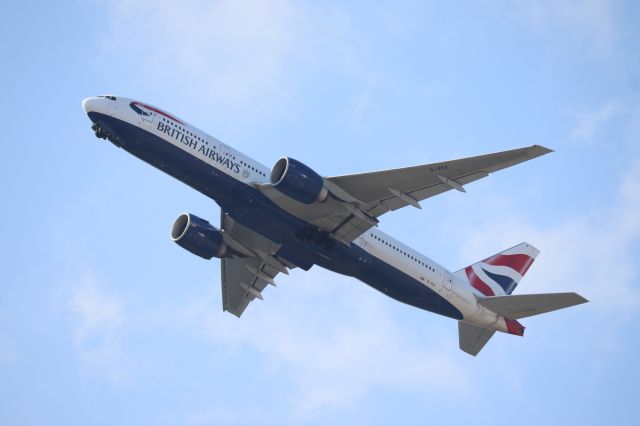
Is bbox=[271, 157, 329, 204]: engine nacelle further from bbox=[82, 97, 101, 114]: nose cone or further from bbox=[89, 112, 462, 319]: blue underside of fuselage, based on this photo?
bbox=[82, 97, 101, 114]: nose cone

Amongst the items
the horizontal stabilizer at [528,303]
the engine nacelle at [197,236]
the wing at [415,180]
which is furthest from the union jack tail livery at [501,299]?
the engine nacelle at [197,236]

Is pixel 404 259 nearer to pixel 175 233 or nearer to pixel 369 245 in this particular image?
pixel 369 245

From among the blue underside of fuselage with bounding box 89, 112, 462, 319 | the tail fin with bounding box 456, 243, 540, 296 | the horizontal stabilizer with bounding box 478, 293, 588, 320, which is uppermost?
the tail fin with bounding box 456, 243, 540, 296

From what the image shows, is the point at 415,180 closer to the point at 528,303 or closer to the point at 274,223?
the point at 274,223

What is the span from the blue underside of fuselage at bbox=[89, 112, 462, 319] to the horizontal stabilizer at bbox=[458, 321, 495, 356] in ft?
8.29

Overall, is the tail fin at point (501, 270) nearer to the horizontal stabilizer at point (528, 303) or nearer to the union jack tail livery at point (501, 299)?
the union jack tail livery at point (501, 299)

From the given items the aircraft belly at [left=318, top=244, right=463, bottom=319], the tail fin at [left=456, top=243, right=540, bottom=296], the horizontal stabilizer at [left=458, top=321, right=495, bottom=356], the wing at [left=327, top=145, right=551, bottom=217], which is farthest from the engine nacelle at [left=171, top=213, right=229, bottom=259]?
the horizontal stabilizer at [left=458, top=321, right=495, bottom=356]

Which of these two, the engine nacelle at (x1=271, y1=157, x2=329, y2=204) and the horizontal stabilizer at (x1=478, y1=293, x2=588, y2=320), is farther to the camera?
the horizontal stabilizer at (x1=478, y1=293, x2=588, y2=320)

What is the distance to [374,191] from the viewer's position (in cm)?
3425

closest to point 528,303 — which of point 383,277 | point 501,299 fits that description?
point 501,299

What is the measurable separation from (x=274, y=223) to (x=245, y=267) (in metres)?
7.96

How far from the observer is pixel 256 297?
144 ft

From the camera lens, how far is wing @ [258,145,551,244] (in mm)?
32094

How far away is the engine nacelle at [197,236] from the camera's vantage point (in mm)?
38312
